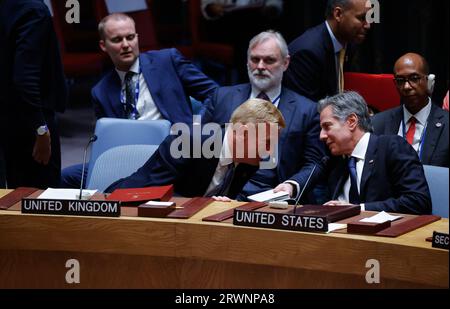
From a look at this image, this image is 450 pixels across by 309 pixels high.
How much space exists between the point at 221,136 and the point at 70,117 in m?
3.75

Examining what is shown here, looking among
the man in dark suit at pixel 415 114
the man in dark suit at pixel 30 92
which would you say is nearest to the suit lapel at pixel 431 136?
the man in dark suit at pixel 415 114

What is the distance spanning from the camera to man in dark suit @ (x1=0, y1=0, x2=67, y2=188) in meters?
5.05

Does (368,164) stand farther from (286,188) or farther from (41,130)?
(41,130)

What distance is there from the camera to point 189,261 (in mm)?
3926

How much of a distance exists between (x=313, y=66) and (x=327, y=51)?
0.11 m

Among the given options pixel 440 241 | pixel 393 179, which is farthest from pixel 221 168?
pixel 440 241

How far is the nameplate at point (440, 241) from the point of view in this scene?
3430 mm

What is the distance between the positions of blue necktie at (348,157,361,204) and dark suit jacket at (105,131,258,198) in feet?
1.47

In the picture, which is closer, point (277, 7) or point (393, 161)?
point (393, 161)

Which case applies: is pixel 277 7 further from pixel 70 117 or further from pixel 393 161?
pixel 393 161

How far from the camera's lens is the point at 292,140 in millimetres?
4891

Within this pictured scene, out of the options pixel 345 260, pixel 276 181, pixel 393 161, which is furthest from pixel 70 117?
pixel 345 260

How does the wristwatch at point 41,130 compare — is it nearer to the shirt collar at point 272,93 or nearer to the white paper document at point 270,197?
the shirt collar at point 272,93
